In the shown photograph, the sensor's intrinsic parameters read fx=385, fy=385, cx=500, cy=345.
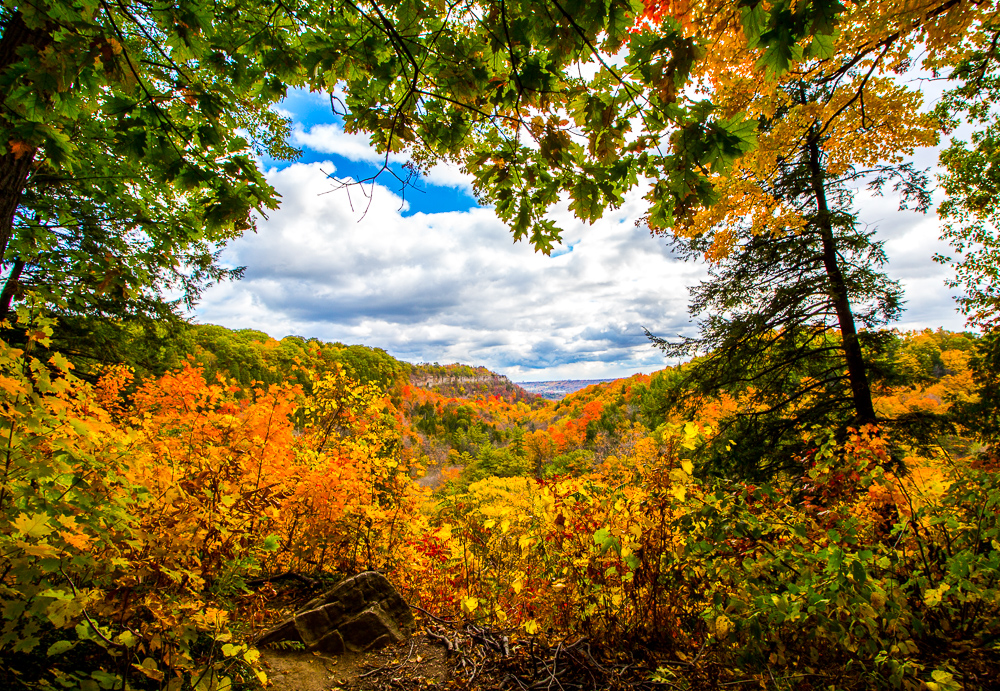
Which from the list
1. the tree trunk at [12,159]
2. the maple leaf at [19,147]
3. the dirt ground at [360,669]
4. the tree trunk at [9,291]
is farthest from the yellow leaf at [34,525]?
the tree trunk at [9,291]

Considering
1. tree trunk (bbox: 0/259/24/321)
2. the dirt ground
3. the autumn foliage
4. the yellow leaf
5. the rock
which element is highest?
tree trunk (bbox: 0/259/24/321)

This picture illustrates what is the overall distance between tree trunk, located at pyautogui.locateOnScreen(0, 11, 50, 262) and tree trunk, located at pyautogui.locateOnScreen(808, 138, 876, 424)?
8.96m

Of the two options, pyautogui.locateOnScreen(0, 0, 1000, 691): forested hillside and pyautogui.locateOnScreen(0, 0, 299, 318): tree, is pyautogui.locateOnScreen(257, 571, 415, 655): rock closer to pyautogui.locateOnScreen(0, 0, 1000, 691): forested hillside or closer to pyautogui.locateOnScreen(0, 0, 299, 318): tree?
pyautogui.locateOnScreen(0, 0, 1000, 691): forested hillside

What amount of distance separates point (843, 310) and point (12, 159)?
9836mm

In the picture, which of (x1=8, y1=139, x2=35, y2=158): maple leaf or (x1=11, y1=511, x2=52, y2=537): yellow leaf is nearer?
(x1=11, y1=511, x2=52, y2=537): yellow leaf

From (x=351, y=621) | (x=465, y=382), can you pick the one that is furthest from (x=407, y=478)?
(x=465, y=382)

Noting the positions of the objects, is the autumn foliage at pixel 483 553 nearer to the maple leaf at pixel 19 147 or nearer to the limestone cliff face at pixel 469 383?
the maple leaf at pixel 19 147

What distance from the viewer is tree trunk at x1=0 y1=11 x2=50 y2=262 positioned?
221 centimetres

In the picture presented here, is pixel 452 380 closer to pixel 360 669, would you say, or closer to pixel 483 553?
pixel 483 553

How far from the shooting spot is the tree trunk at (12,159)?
2.21m

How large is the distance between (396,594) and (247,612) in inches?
56.2

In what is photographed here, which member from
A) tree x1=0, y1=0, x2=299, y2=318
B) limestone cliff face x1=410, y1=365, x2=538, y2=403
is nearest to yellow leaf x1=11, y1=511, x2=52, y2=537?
tree x1=0, y1=0, x2=299, y2=318

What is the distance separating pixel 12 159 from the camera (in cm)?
241

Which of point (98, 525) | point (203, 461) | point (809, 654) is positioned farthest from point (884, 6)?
point (203, 461)
